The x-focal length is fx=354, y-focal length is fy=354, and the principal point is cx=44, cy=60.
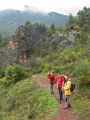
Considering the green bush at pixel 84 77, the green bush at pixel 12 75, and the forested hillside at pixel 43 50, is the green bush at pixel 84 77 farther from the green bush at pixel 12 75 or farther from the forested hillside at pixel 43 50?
the green bush at pixel 12 75

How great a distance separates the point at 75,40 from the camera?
51156 mm

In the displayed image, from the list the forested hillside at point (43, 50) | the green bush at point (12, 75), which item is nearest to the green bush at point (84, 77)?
the forested hillside at point (43, 50)

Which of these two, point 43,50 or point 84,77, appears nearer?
point 84,77

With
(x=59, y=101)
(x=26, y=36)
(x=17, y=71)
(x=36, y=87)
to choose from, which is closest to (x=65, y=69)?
(x=17, y=71)

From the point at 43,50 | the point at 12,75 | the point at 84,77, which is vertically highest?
the point at 84,77

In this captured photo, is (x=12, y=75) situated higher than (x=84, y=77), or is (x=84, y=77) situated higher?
(x=84, y=77)

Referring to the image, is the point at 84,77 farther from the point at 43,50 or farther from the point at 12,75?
the point at 43,50

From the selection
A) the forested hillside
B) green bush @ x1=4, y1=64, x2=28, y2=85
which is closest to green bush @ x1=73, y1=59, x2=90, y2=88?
the forested hillside

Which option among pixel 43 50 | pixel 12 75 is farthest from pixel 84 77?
pixel 43 50

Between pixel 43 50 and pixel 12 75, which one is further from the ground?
pixel 12 75

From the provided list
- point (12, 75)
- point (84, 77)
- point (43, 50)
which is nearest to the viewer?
point (84, 77)

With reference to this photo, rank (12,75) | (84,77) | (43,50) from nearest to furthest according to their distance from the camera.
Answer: (84,77) < (12,75) < (43,50)

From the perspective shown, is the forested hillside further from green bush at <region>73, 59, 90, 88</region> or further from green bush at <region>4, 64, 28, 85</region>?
green bush at <region>73, 59, 90, 88</region>

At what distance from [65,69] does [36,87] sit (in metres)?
8.31
